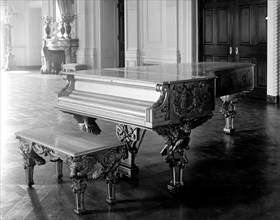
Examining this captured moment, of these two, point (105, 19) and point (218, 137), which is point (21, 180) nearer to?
point (218, 137)

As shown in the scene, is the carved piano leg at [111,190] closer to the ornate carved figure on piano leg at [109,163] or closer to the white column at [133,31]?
the ornate carved figure on piano leg at [109,163]

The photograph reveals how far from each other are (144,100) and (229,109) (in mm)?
2548

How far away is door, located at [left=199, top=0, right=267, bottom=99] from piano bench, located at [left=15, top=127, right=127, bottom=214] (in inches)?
237

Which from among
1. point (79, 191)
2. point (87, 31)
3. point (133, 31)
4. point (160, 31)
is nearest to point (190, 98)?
point (79, 191)

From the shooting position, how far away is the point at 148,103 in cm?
331

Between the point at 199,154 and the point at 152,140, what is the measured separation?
0.84 meters

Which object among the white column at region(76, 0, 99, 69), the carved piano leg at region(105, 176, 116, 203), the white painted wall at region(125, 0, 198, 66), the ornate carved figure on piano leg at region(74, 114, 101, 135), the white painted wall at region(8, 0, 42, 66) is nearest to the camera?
the carved piano leg at region(105, 176, 116, 203)

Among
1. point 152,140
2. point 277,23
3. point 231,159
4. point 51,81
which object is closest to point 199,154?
point 231,159

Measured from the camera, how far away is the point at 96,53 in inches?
565

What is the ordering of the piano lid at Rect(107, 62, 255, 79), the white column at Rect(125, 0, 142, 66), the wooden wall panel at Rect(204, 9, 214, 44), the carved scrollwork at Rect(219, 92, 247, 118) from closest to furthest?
1. the piano lid at Rect(107, 62, 255, 79)
2. the carved scrollwork at Rect(219, 92, 247, 118)
3. the wooden wall panel at Rect(204, 9, 214, 44)
4. the white column at Rect(125, 0, 142, 66)

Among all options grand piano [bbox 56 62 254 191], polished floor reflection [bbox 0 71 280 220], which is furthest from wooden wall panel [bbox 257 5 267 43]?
grand piano [bbox 56 62 254 191]

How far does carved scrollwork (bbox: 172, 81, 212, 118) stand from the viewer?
10.8 ft

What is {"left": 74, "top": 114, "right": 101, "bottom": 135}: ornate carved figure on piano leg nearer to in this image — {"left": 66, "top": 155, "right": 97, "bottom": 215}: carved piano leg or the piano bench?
the piano bench

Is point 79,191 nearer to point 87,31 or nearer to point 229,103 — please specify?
point 229,103
